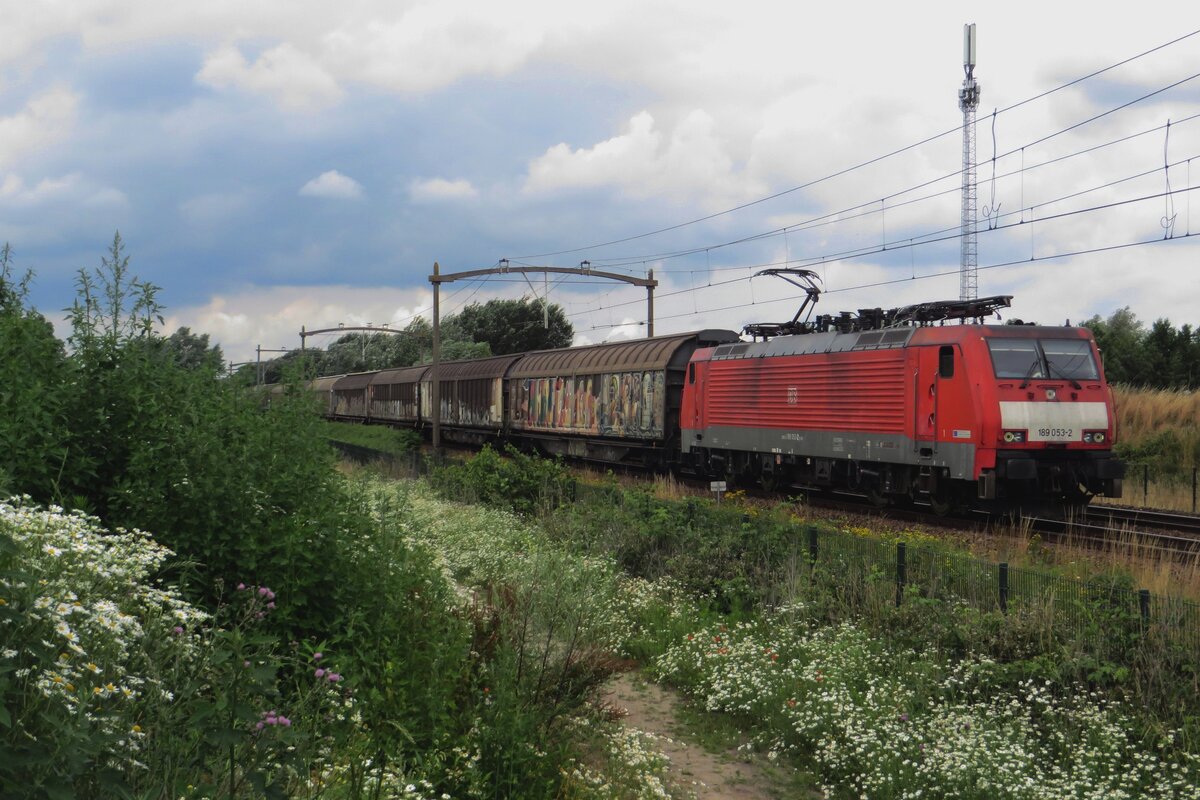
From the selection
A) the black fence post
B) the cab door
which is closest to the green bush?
the cab door

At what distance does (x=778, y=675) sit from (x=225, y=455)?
5.23 meters

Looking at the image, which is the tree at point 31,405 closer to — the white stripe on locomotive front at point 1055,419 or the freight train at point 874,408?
the freight train at point 874,408

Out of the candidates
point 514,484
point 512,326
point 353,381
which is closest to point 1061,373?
point 514,484

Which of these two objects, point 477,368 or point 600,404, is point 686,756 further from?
point 477,368

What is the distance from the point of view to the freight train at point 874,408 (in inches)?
621

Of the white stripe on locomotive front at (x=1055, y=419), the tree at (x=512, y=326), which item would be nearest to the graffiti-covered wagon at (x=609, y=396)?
the white stripe on locomotive front at (x=1055, y=419)

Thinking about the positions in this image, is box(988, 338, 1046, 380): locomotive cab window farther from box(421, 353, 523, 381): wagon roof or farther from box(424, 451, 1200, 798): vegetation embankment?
box(421, 353, 523, 381): wagon roof

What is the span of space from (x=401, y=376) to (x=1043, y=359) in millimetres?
32075

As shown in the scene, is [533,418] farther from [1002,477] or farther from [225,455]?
[225,455]

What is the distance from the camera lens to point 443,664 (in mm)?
6820

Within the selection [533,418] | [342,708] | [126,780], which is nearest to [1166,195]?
[342,708]

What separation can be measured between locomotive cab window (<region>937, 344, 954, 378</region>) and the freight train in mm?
21

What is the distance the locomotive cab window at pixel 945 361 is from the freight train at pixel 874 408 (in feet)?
0.07

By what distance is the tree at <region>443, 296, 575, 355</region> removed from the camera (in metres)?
73.5
